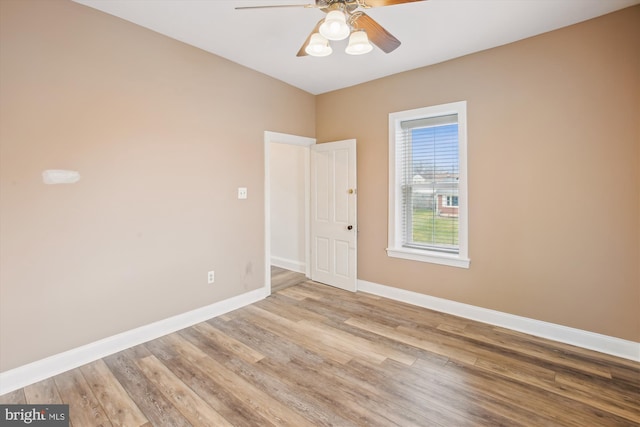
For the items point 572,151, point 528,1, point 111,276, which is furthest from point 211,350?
point 528,1

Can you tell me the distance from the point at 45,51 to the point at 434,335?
3944 mm

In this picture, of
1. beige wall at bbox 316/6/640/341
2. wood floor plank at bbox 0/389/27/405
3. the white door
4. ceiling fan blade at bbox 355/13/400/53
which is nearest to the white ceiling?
beige wall at bbox 316/6/640/341

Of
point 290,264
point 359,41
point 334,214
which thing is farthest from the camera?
point 290,264

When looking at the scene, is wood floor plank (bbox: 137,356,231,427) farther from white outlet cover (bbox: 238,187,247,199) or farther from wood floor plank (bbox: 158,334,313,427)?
white outlet cover (bbox: 238,187,247,199)

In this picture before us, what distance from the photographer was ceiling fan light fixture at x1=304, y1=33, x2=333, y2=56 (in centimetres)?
205

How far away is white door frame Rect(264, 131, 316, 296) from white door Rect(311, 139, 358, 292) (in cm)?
10

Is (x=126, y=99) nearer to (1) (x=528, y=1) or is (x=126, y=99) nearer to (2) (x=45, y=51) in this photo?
(2) (x=45, y=51)

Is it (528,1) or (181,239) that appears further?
(181,239)

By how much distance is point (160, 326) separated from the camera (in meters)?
2.94

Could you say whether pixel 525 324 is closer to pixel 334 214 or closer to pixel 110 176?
pixel 334 214

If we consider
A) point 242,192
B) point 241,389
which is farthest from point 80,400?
point 242,192

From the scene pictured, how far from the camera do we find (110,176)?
102 inches

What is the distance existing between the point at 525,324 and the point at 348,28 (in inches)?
120

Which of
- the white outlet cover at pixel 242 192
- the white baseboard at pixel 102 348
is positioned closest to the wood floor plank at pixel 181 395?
the white baseboard at pixel 102 348
